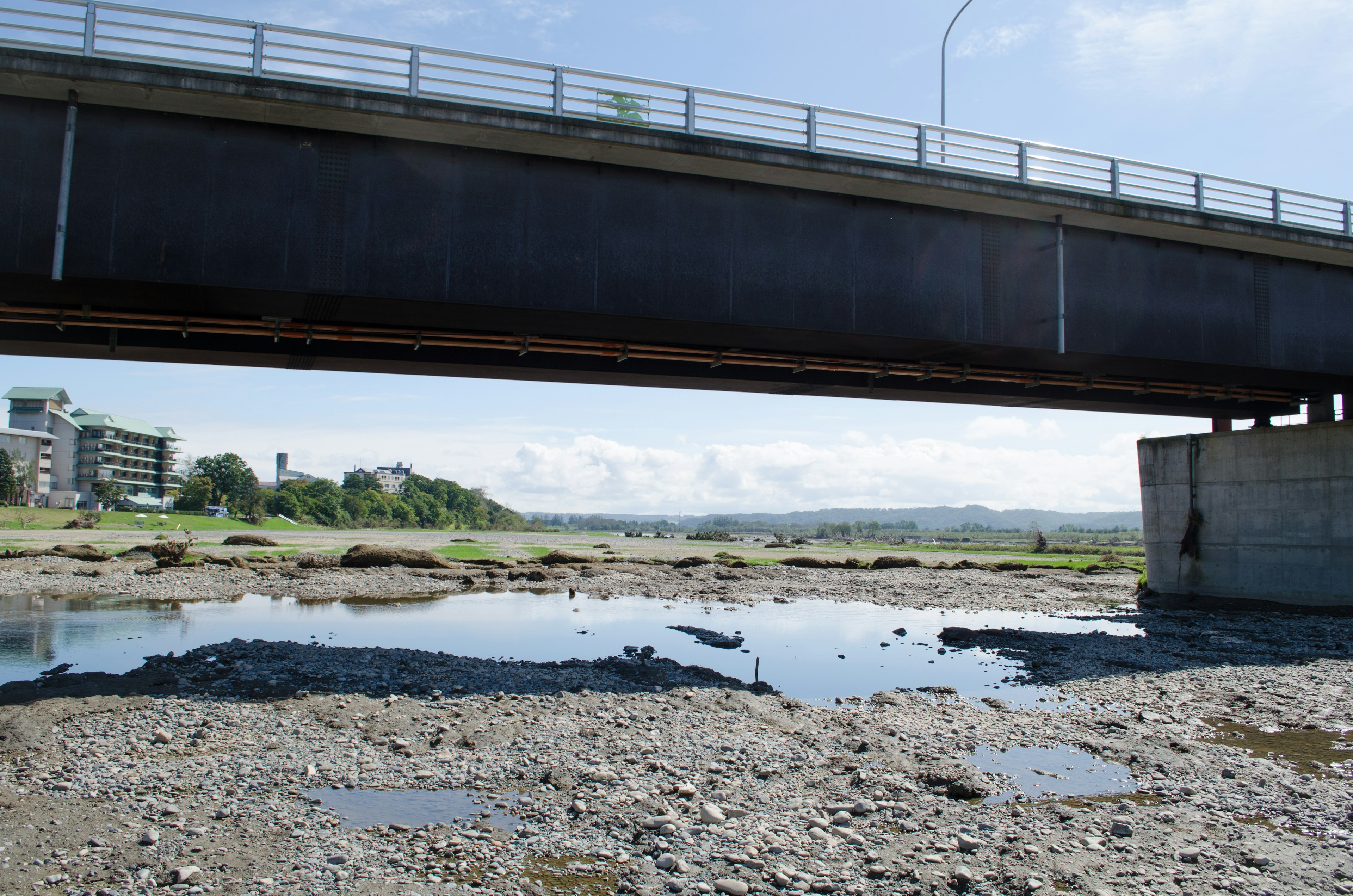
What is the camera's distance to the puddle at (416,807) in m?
8.16

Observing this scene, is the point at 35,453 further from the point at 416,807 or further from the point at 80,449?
the point at 416,807

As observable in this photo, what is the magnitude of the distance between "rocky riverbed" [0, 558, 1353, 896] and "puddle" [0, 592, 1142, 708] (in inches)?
58.1

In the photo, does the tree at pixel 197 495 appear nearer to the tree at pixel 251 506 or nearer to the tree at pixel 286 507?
the tree at pixel 251 506

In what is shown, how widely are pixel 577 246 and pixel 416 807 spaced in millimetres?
10682

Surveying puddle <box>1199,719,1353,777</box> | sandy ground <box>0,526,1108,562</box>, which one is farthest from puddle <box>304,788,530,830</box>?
sandy ground <box>0,526,1108,562</box>

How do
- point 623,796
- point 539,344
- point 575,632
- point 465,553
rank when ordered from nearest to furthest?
point 623,796 → point 539,344 → point 575,632 → point 465,553

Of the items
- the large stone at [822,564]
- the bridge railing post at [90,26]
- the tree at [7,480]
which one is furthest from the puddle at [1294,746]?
the tree at [7,480]

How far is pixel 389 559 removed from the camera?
38031 millimetres

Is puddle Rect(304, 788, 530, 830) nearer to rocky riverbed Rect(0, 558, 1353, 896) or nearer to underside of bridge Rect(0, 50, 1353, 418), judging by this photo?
rocky riverbed Rect(0, 558, 1353, 896)

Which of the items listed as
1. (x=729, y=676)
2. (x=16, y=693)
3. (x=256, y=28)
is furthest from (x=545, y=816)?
(x=256, y=28)

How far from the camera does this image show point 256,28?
1377 centimetres

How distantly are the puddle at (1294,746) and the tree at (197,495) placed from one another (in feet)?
484

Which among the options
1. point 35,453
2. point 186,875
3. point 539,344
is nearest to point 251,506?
point 35,453

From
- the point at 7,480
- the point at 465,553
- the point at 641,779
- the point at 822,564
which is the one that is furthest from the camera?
the point at 7,480
